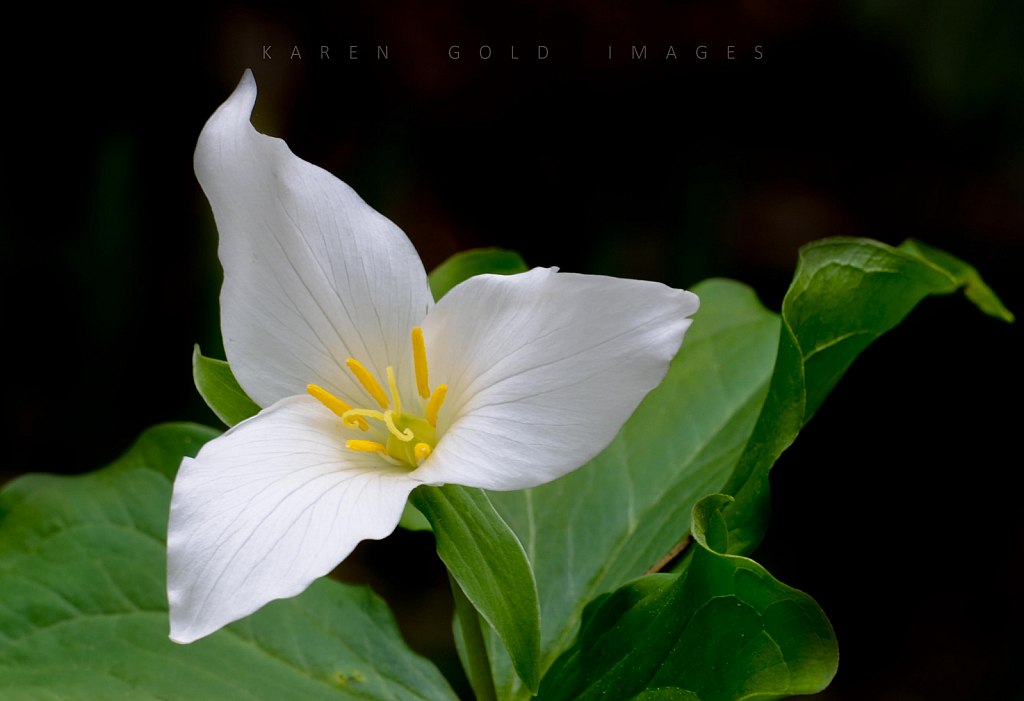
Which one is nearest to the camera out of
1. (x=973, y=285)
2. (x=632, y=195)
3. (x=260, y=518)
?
(x=260, y=518)

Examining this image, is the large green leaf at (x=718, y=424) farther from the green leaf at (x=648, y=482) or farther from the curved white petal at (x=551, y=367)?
the curved white petal at (x=551, y=367)

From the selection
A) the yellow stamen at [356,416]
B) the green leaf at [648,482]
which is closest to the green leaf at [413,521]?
the green leaf at [648,482]

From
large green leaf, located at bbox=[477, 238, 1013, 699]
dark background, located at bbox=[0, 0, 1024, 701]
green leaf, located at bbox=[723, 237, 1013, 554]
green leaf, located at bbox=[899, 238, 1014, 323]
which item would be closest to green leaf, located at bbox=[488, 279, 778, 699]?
large green leaf, located at bbox=[477, 238, 1013, 699]

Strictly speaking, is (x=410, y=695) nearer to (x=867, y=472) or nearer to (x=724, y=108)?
(x=867, y=472)

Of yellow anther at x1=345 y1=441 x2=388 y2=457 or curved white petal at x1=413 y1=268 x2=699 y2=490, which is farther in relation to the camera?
yellow anther at x1=345 y1=441 x2=388 y2=457

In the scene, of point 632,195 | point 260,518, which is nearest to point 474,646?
point 260,518

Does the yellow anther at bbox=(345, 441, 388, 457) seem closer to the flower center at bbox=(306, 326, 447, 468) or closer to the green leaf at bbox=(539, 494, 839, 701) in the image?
the flower center at bbox=(306, 326, 447, 468)

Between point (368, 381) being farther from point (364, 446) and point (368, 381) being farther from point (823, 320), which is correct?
point (823, 320)
